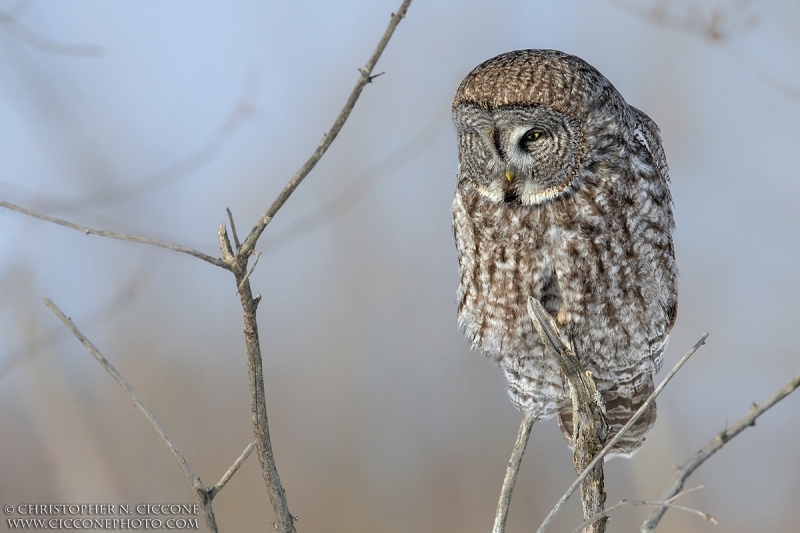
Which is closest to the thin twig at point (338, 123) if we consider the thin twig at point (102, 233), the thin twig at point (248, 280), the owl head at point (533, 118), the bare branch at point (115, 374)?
the thin twig at point (248, 280)

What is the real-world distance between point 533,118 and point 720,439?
4.45ft

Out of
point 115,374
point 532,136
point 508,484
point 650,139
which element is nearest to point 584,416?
point 508,484

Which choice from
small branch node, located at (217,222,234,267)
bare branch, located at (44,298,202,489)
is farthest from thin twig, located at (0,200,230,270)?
bare branch, located at (44,298,202,489)

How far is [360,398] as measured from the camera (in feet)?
22.7

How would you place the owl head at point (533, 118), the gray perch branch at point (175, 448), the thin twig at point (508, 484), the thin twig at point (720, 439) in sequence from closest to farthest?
the thin twig at point (720, 439) < the gray perch branch at point (175, 448) < the thin twig at point (508, 484) < the owl head at point (533, 118)

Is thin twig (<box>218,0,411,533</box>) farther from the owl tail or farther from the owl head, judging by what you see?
the owl tail

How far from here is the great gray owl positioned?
2375 millimetres

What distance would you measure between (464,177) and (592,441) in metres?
1.07

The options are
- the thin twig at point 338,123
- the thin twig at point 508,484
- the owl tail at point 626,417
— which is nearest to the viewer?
the thin twig at point 338,123

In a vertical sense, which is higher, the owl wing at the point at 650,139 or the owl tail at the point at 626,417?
the owl wing at the point at 650,139

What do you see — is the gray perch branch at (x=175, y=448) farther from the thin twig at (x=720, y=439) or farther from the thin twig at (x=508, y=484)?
the thin twig at (x=508, y=484)

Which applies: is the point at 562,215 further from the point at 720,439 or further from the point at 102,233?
the point at 102,233

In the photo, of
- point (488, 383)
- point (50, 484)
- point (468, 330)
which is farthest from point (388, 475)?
point (468, 330)

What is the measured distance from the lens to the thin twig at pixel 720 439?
1195mm
